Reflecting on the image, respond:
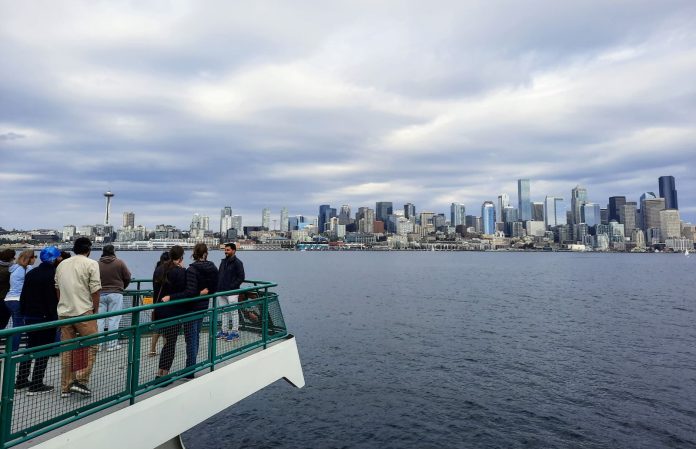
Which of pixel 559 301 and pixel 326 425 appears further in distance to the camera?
pixel 559 301

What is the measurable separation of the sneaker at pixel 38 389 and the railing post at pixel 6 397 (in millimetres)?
390

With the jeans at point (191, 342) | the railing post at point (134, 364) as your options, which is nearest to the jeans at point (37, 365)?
the railing post at point (134, 364)

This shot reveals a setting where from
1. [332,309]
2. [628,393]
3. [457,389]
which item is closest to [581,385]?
[628,393]

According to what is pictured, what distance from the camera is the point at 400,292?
165 ft

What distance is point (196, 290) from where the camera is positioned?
6484mm

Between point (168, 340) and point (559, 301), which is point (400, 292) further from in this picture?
point (168, 340)

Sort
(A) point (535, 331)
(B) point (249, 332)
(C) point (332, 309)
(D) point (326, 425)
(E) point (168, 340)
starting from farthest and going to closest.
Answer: (C) point (332, 309), (A) point (535, 331), (D) point (326, 425), (B) point (249, 332), (E) point (168, 340)

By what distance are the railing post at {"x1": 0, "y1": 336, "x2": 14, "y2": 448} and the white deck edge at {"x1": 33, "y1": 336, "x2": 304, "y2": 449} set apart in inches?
12.2

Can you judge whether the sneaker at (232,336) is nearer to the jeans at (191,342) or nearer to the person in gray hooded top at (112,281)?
the jeans at (191,342)

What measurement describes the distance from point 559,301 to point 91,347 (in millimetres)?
45802

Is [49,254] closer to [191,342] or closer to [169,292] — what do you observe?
[169,292]

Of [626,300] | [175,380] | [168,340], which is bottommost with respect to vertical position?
[626,300]

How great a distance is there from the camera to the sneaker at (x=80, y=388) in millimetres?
4750

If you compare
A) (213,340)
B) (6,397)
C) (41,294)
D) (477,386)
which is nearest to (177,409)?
(213,340)
